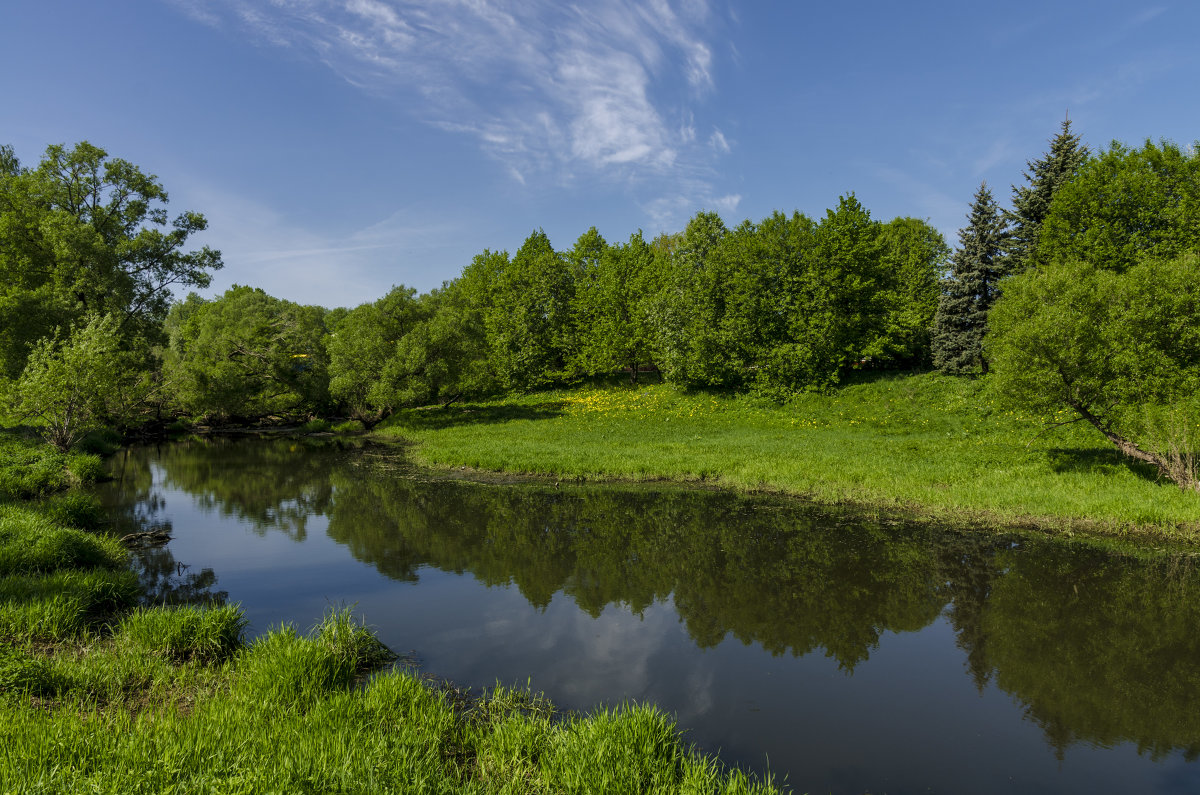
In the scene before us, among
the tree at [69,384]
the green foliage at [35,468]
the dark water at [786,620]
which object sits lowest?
the dark water at [786,620]

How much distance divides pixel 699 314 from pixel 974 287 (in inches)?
654

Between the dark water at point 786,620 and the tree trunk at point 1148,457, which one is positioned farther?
the tree trunk at point 1148,457

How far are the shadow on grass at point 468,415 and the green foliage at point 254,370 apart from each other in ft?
26.8

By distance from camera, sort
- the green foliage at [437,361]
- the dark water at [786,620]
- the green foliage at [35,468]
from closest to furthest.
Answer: the dark water at [786,620], the green foliage at [35,468], the green foliage at [437,361]

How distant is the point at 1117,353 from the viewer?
1809cm

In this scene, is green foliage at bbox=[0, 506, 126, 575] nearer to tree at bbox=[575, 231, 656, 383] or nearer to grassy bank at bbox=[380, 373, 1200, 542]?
grassy bank at bbox=[380, 373, 1200, 542]

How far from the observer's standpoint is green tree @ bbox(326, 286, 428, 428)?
41.2 meters

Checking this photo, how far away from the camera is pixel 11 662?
702cm

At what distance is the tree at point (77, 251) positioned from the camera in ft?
92.2

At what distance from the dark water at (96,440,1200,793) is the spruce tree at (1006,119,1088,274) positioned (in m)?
26.4

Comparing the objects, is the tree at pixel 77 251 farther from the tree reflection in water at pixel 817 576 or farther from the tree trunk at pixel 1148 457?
the tree trunk at pixel 1148 457

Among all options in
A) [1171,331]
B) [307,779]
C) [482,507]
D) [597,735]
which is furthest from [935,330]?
[307,779]

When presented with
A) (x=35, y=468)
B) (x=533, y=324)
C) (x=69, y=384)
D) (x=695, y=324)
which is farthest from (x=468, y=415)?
(x=35, y=468)

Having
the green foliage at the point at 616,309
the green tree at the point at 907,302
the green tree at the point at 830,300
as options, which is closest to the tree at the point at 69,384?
the green foliage at the point at 616,309
